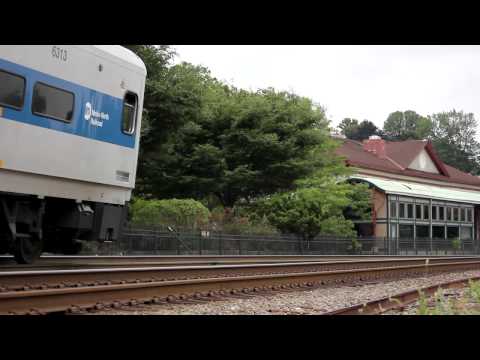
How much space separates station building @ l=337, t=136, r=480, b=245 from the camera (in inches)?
1623

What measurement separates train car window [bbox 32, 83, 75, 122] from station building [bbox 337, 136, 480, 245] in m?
27.5

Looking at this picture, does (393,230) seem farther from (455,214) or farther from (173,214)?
(173,214)

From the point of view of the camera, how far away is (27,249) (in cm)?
1161

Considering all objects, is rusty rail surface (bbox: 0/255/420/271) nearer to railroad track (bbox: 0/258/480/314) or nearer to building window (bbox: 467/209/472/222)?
railroad track (bbox: 0/258/480/314)

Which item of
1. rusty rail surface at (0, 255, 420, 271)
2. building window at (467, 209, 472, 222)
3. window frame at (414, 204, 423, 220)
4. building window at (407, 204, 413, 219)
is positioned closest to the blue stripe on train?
rusty rail surface at (0, 255, 420, 271)

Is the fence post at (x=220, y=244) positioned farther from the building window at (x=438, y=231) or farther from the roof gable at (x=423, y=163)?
the roof gable at (x=423, y=163)

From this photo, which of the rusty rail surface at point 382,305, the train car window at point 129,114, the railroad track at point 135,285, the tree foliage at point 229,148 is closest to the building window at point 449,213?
the tree foliage at point 229,148

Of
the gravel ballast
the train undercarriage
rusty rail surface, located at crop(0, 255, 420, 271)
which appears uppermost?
the train undercarriage

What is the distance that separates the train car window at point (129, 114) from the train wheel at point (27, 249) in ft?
9.18

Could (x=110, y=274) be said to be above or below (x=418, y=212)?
below

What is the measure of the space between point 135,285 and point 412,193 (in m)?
35.6

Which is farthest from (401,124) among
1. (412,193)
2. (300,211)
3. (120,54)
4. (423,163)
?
(120,54)
